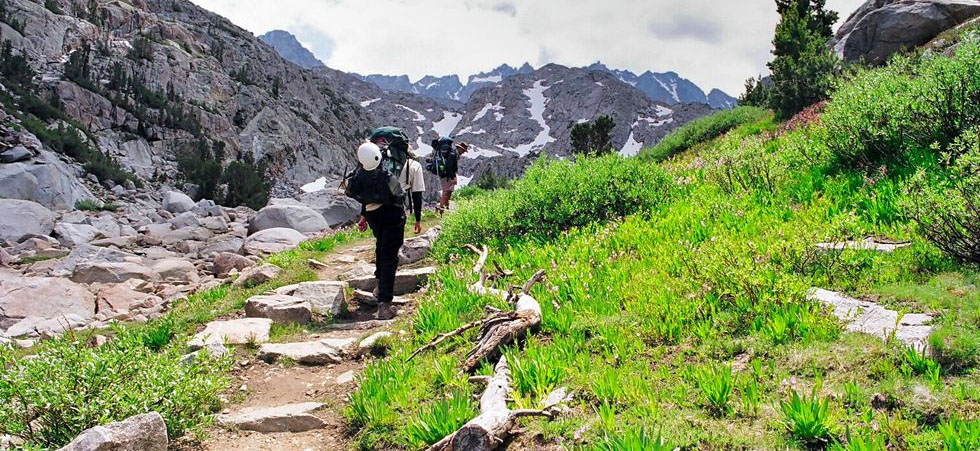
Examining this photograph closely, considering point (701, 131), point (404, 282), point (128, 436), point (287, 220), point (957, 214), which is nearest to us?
point (128, 436)

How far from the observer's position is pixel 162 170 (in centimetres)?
4222

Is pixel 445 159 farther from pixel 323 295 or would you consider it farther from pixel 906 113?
pixel 906 113

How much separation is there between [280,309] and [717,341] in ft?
19.2

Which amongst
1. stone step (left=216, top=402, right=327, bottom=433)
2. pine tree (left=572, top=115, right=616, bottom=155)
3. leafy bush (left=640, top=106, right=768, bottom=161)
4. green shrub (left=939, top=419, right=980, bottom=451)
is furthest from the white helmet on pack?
pine tree (left=572, top=115, right=616, bottom=155)

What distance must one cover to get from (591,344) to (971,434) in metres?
2.51

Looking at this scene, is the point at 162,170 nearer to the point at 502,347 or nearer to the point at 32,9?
the point at 32,9

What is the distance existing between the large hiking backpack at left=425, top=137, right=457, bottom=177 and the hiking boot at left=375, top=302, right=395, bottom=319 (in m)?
7.51

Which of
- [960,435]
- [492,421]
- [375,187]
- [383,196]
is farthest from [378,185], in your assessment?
[960,435]

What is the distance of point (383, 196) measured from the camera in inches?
300

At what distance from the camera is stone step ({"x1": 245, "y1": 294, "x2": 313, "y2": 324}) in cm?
764

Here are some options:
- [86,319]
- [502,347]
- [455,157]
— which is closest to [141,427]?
[502,347]

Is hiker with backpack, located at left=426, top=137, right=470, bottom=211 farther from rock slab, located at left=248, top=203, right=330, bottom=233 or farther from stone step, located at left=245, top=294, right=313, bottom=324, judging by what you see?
stone step, located at left=245, top=294, right=313, bottom=324

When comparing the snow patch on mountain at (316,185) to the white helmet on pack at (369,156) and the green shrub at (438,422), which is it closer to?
the white helmet on pack at (369,156)

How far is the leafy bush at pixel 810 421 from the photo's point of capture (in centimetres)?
285
